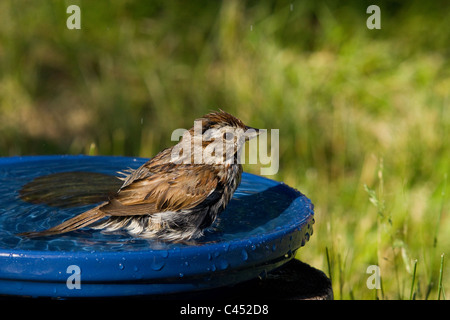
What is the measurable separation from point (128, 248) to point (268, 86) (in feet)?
13.7

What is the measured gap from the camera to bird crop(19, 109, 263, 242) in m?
2.59

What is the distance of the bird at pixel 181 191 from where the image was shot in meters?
2.59

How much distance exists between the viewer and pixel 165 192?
2.63 metres

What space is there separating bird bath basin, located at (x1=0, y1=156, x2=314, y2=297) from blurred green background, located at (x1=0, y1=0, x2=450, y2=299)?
1941 millimetres

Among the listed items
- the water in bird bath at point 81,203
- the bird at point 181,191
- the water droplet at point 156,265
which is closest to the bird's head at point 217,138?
the bird at point 181,191

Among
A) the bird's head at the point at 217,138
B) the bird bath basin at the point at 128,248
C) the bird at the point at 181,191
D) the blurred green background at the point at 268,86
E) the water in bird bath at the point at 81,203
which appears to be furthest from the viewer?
the blurred green background at the point at 268,86

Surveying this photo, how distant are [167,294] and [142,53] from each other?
5103 millimetres

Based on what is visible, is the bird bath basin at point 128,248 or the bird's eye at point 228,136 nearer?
the bird bath basin at point 128,248

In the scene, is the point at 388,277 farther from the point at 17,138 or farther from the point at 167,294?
the point at 17,138

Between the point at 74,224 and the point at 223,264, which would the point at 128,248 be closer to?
the point at 74,224

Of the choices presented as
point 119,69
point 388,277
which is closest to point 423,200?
point 388,277

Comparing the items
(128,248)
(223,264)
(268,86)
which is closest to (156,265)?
(223,264)

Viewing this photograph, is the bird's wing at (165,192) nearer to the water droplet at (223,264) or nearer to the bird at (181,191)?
the bird at (181,191)

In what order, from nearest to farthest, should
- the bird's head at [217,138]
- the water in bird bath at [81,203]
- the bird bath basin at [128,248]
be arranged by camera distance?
the bird bath basin at [128,248] < the water in bird bath at [81,203] < the bird's head at [217,138]
